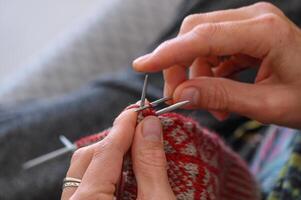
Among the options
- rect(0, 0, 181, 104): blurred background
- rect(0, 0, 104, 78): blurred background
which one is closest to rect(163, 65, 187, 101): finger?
rect(0, 0, 181, 104): blurred background

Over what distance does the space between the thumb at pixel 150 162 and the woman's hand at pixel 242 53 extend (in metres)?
0.10

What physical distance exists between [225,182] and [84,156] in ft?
0.98

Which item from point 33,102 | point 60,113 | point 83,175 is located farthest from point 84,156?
point 33,102

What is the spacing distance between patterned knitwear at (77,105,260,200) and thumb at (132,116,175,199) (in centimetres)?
3

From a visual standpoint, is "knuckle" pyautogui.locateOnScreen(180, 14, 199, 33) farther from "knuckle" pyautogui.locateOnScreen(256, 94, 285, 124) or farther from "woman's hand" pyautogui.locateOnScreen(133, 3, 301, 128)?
"knuckle" pyautogui.locateOnScreen(256, 94, 285, 124)

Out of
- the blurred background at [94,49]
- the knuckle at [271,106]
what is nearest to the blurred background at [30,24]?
the blurred background at [94,49]

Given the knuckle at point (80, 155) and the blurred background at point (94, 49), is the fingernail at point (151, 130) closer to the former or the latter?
the knuckle at point (80, 155)

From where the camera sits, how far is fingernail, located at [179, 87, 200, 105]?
626 millimetres

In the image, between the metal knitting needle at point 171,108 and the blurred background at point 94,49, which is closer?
the metal knitting needle at point 171,108

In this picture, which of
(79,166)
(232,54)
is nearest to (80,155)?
(79,166)

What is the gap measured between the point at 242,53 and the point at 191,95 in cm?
9

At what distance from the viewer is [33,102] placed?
1028 mm

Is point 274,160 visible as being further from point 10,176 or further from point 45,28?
point 45,28

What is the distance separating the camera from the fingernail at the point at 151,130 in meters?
0.54
